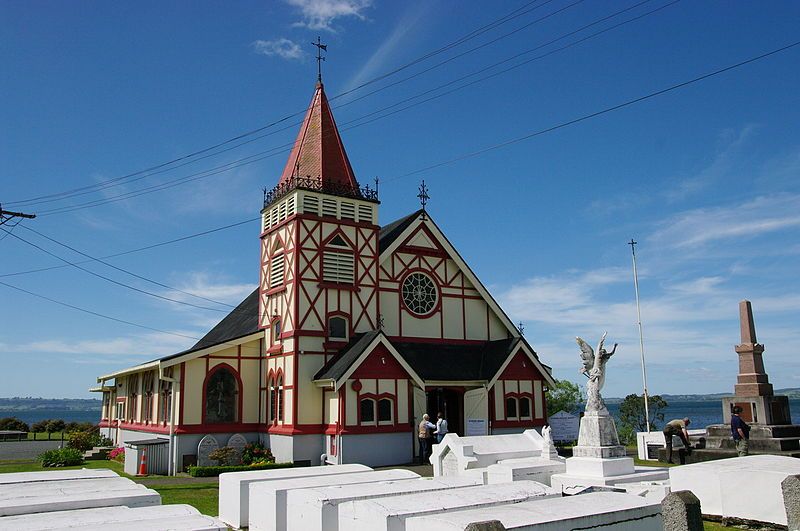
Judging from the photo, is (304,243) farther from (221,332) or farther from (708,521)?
(708,521)

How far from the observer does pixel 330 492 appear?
1093 cm

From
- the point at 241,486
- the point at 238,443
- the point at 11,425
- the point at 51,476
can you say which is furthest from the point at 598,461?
the point at 11,425

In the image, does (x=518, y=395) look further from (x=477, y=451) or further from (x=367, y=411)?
(x=477, y=451)

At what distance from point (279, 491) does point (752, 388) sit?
699 inches

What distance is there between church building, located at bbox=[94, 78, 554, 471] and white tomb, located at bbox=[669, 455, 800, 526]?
14.0m

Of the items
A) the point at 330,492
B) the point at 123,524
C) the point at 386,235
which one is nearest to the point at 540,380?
the point at 386,235

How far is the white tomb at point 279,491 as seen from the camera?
11555 mm

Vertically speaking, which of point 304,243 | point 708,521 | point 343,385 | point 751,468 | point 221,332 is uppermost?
point 304,243

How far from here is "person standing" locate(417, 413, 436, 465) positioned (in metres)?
24.8

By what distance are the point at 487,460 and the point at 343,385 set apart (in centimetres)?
829

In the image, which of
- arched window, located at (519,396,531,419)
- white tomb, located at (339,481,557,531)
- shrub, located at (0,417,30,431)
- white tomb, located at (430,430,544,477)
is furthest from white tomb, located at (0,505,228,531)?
shrub, located at (0,417,30,431)

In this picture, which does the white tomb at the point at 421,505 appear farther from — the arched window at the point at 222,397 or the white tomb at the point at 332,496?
the arched window at the point at 222,397

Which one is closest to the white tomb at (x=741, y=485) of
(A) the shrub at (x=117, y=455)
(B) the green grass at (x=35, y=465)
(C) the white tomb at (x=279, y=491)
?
(C) the white tomb at (x=279, y=491)

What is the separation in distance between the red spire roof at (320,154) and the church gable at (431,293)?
11.9ft
